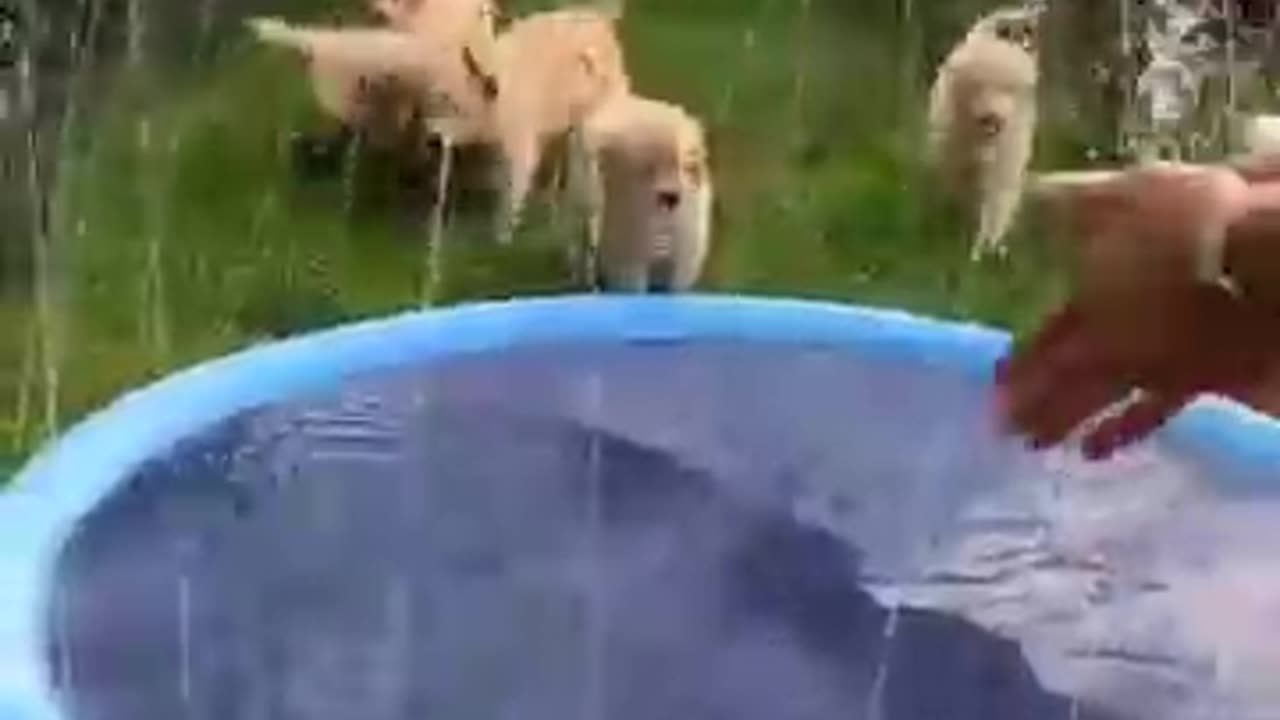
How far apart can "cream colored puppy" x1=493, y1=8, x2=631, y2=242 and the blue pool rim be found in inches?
15.5

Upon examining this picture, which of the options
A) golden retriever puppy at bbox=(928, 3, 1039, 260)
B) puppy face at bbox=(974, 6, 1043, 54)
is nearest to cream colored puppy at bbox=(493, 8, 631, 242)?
golden retriever puppy at bbox=(928, 3, 1039, 260)

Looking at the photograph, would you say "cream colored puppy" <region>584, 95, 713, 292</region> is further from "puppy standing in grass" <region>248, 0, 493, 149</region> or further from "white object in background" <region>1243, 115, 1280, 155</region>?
"white object in background" <region>1243, 115, 1280, 155</region>

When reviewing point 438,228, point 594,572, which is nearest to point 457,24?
point 438,228

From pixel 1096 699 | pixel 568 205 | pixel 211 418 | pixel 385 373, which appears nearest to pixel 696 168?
pixel 568 205

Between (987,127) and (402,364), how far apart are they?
85cm

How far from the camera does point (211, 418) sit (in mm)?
2125

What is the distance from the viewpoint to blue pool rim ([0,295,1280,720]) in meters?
1.86

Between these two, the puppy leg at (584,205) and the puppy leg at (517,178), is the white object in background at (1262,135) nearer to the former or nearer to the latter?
the puppy leg at (584,205)

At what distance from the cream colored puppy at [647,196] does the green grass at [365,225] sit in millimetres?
165

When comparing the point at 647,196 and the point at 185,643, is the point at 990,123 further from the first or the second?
the point at 185,643

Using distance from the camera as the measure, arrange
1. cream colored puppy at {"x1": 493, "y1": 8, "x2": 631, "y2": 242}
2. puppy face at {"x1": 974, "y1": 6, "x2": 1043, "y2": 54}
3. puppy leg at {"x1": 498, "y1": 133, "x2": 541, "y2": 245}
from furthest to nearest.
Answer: puppy face at {"x1": 974, "y1": 6, "x2": 1043, "y2": 54}
puppy leg at {"x1": 498, "y1": 133, "x2": 541, "y2": 245}
cream colored puppy at {"x1": 493, "y1": 8, "x2": 631, "y2": 242}

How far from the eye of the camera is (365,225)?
123 inches

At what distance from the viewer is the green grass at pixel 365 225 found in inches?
111

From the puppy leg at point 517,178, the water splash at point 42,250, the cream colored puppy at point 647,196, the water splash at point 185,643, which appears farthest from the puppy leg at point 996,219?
the water splash at point 185,643
